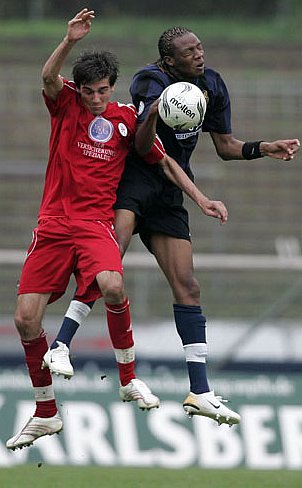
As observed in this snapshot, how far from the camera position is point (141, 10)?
2420 centimetres

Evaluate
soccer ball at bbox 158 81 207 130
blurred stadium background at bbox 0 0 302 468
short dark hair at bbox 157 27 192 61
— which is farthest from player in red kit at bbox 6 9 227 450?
blurred stadium background at bbox 0 0 302 468

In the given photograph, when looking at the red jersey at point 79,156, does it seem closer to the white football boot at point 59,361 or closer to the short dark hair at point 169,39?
the short dark hair at point 169,39

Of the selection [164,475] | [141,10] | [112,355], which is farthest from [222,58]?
[164,475]

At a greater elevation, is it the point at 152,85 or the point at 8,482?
the point at 152,85

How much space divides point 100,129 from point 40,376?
5.48 ft

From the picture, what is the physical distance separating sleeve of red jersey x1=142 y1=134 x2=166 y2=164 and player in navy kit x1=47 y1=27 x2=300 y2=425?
183 millimetres

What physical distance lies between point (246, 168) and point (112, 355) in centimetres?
628

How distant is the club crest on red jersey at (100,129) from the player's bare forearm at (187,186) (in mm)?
424

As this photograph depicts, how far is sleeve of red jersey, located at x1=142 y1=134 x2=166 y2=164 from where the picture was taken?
827 centimetres

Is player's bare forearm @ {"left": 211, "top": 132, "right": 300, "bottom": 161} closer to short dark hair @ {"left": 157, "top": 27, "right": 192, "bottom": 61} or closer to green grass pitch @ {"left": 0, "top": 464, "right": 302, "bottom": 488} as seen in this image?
short dark hair @ {"left": 157, "top": 27, "right": 192, "bottom": 61}

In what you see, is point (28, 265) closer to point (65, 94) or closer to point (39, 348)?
point (39, 348)

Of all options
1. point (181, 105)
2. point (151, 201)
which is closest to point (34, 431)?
point (151, 201)

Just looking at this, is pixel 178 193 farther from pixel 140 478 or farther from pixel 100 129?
pixel 140 478

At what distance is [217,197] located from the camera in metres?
17.1
